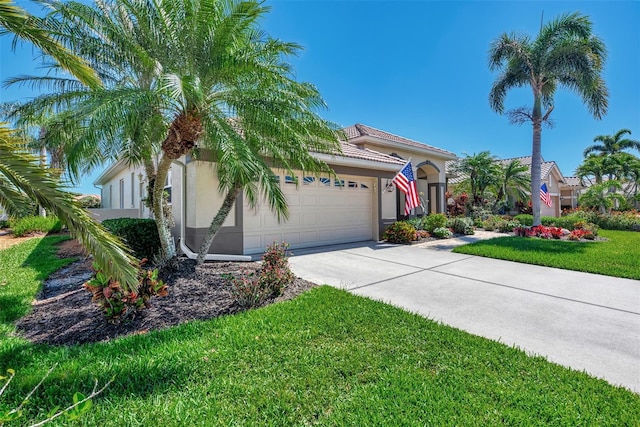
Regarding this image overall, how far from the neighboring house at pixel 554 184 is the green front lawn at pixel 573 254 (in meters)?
12.3

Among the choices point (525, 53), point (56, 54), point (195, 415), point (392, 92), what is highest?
point (525, 53)

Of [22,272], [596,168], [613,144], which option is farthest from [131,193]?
[613,144]

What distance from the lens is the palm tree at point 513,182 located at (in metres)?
21.7

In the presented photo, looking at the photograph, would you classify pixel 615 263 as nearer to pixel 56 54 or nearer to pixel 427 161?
pixel 427 161

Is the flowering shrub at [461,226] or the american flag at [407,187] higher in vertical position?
the american flag at [407,187]

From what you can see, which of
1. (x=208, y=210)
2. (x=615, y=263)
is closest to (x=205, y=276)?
(x=208, y=210)

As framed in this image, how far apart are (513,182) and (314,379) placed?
2437 cm

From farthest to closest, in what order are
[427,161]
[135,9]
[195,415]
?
[427,161], [135,9], [195,415]

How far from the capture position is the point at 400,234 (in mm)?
12109

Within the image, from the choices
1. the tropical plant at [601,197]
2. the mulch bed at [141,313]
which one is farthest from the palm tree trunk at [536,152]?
the mulch bed at [141,313]

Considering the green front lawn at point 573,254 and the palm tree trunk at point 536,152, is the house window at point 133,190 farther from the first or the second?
the palm tree trunk at point 536,152

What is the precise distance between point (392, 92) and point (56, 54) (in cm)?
1370

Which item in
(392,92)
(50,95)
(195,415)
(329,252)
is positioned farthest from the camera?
(392,92)

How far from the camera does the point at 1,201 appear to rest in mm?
4500
